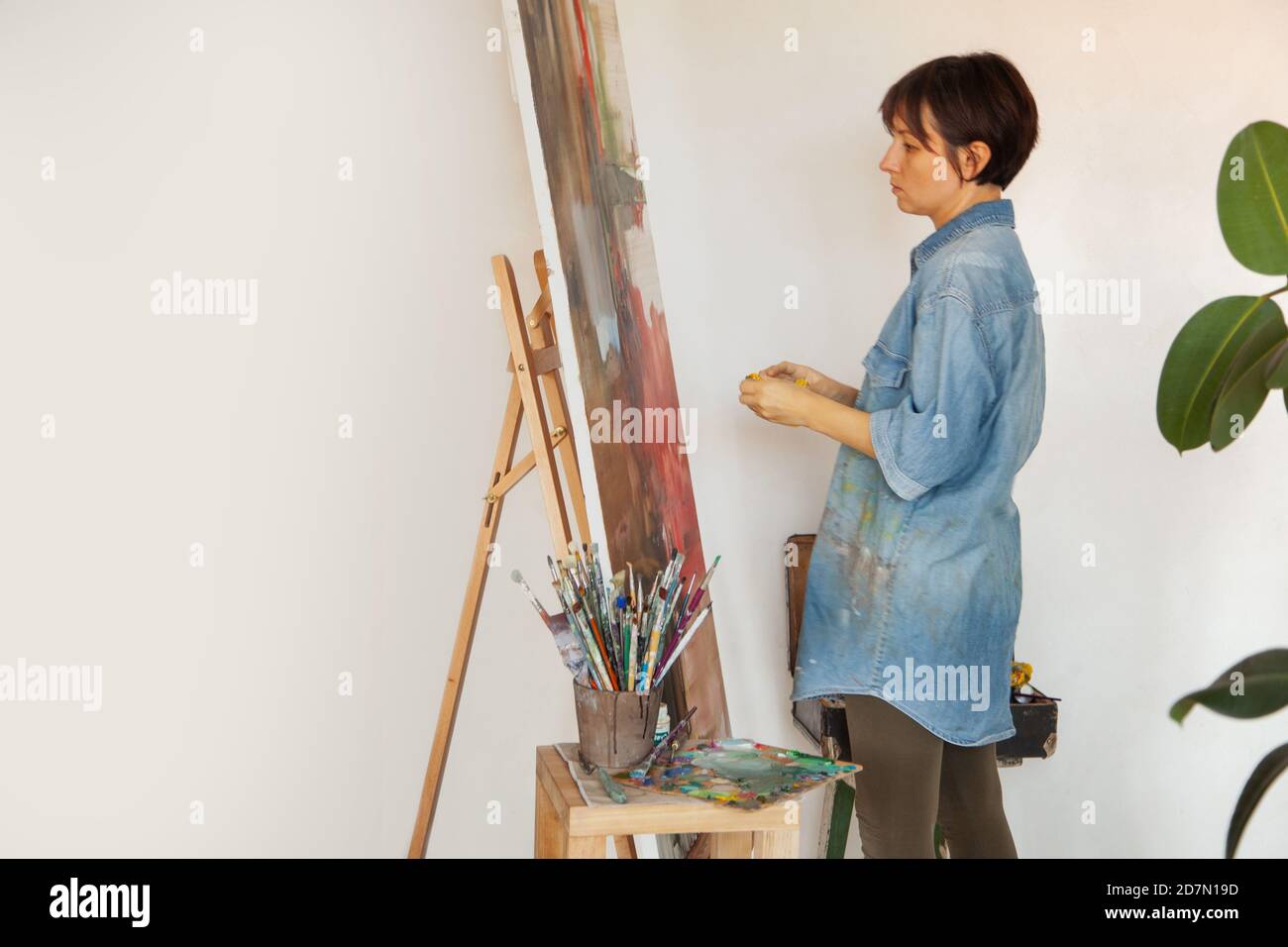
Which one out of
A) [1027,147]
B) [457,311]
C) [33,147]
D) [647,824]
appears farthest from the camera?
[457,311]

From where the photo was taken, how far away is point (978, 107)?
1725mm

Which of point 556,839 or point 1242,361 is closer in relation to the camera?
point 556,839

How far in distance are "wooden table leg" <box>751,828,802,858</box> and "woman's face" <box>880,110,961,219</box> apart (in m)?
0.94

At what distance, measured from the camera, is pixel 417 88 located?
2.42 meters

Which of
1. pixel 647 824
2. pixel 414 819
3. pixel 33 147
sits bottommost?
pixel 414 819

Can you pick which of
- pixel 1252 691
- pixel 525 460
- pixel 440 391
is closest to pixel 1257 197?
pixel 1252 691

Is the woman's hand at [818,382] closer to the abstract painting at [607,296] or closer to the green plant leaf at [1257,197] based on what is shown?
the abstract painting at [607,296]

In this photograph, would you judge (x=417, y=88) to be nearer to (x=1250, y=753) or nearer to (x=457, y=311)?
(x=457, y=311)

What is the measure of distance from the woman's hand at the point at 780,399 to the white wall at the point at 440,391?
696 millimetres

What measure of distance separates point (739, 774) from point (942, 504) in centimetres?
49

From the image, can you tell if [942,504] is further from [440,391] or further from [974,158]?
[440,391]
